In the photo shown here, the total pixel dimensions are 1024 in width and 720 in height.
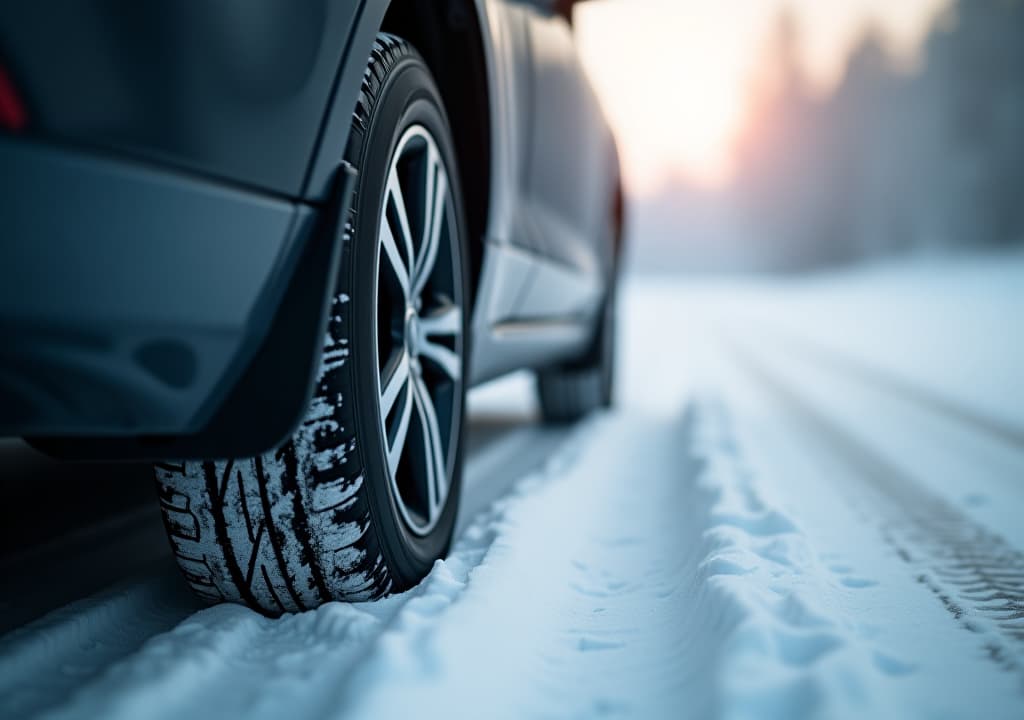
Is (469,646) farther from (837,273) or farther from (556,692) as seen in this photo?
(837,273)

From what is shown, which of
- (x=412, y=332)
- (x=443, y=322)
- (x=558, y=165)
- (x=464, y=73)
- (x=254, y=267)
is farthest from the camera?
(x=558, y=165)

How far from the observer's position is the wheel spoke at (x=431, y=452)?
1.48 meters

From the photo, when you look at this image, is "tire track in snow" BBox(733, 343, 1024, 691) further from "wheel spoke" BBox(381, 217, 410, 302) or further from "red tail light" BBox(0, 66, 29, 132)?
"red tail light" BBox(0, 66, 29, 132)

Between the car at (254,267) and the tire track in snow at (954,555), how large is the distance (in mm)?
983

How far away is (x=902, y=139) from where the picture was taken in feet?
109

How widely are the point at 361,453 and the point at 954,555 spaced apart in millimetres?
1432

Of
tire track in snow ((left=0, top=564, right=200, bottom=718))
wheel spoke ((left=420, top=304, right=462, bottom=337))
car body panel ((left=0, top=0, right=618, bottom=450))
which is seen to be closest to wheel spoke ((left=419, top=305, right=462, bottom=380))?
wheel spoke ((left=420, top=304, right=462, bottom=337))

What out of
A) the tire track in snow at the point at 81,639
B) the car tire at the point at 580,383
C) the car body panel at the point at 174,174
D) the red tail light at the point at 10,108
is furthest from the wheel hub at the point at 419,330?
the car tire at the point at 580,383

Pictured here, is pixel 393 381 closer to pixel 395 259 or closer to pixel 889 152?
pixel 395 259

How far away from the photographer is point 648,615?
138cm

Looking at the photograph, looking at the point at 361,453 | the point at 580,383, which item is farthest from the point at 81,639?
the point at 580,383

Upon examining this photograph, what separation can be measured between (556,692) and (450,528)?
1.87 ft

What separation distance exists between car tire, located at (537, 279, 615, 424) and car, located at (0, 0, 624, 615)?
2142mm

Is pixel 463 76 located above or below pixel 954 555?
above
